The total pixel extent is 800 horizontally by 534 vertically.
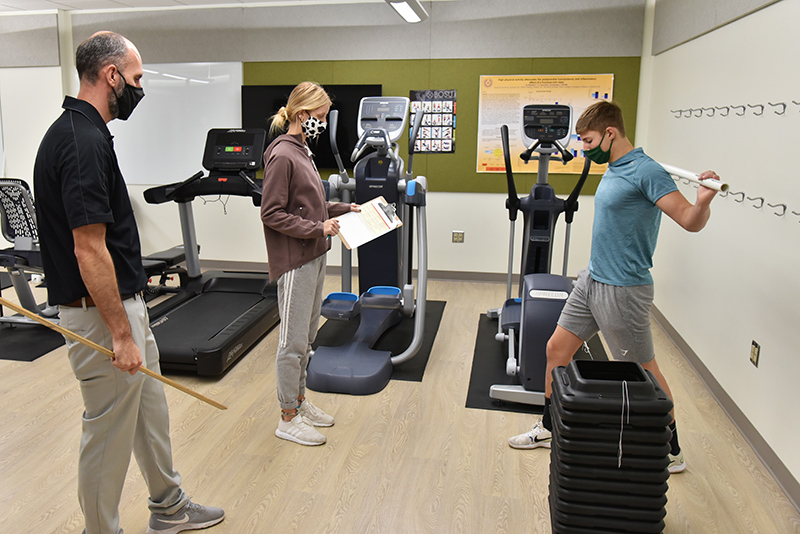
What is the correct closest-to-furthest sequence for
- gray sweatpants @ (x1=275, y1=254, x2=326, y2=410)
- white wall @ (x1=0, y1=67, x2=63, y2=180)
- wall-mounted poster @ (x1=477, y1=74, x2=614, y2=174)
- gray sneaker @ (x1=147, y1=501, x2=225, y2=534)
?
gray sneaker @ (x1=147, y1=501, x2=225, y2=534)
gray sweatpants @ (x1=275, y1=254, x2=326, y2=410)
wall-mounted poster @ (x1=477, y1=74, x2=614, y2=174)
white wall @ (x1=0, y1=67, x2=63, y2=180)

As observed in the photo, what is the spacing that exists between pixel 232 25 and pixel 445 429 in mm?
4836

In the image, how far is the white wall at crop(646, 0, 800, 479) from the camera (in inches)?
103

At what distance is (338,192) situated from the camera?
4195mm

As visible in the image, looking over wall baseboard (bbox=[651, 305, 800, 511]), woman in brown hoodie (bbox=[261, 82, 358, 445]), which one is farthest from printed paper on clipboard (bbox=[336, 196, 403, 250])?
wall baseboard (bbox=[651, 305, 800, 511])

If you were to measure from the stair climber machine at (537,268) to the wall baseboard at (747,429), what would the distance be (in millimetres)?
972

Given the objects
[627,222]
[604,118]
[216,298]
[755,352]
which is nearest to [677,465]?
[755,352]

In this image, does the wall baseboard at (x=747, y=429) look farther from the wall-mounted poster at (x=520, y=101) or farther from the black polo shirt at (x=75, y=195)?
the black polo shirt at (x=75, y=195)

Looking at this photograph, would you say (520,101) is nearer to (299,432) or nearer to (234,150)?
(234,150)

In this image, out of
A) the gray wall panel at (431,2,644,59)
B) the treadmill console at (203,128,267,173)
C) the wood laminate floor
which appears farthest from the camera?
the gray wall panel at (431,2,644,59)

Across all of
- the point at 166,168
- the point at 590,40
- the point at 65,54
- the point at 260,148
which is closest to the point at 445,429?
the point at 260,148

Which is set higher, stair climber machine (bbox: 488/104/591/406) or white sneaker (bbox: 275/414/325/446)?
stair climber machine (bbox: 488/104/591/406)

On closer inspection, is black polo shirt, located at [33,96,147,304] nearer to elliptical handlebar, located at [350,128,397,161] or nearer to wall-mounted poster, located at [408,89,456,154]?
elliptical handlebar, located at [350,128,397,161]

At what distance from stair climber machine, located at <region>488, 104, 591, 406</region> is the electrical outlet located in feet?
3.00

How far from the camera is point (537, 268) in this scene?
4.36 m
